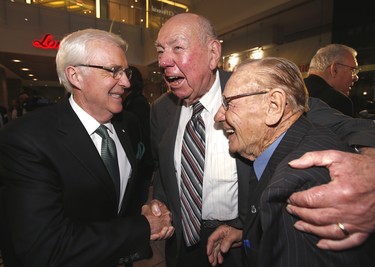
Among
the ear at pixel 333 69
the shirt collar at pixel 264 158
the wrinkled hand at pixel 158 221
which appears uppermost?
the ear at pixel 333 69

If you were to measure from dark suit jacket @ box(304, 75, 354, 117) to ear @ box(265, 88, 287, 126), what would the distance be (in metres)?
2.12

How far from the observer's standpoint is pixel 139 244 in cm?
134

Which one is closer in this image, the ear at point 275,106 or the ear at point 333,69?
the ear at point 275,106

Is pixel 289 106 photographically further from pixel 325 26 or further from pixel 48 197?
pixel 325 26

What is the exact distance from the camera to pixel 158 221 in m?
1.51

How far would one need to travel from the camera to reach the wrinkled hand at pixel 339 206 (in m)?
0.80

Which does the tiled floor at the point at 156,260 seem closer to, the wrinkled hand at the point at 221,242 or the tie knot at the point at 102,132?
the wrinkled hand at the point at 221,242

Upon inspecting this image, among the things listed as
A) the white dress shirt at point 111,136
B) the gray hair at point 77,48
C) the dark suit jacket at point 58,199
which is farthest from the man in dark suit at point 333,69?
the dark suit jacket at point 58,199

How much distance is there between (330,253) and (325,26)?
609 centimetres

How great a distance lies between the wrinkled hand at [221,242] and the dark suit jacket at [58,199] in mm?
427

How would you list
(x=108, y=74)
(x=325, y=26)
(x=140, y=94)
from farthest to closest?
(x=325, y=26) → (x=140, y=94) → (x=108, y=74)

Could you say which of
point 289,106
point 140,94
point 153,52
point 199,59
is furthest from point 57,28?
point 289,106

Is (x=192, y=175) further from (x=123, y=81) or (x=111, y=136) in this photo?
(x=123, y=81)

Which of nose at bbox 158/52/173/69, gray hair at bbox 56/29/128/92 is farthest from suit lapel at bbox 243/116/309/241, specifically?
gray hair at bbox 56/29/128/92
